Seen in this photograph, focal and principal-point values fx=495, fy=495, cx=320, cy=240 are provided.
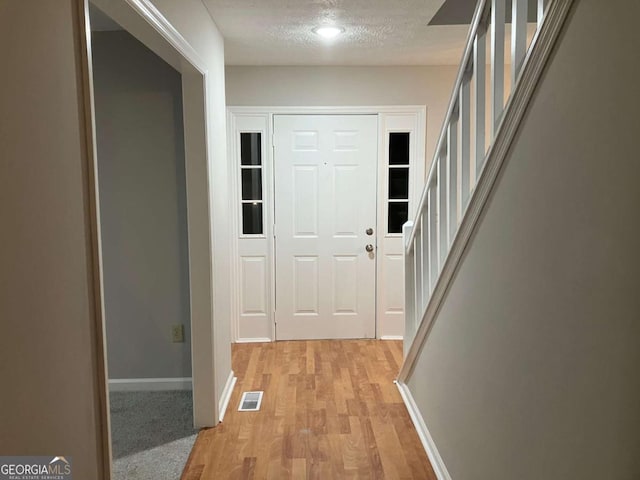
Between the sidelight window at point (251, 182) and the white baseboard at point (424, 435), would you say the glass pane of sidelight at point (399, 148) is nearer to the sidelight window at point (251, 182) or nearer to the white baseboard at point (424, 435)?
the sidelight window at point (251, 182)

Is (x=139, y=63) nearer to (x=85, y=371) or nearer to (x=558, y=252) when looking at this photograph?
(x=85, y=371)

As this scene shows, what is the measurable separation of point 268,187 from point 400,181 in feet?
3.71

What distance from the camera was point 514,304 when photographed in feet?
4.97

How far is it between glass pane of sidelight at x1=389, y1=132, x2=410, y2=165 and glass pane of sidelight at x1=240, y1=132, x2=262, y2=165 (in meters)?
1.12

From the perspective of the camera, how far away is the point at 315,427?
283cm

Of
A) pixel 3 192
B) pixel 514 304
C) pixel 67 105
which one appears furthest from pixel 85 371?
pixel 514 304

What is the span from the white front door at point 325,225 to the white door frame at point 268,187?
2.1 inches

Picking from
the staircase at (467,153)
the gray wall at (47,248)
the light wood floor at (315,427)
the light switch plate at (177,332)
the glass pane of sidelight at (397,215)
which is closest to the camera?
the gray wall at (47,248)

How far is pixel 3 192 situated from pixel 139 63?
8.21 feet

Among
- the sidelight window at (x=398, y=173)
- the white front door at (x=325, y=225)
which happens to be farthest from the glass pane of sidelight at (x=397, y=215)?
the white front door at (x=325, y=225)

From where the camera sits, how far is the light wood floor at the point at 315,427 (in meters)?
2.42

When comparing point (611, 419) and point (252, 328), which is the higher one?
point (611, 419)

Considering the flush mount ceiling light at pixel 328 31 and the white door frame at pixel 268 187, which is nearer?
the flush mount ceiling light at pixel 328 31

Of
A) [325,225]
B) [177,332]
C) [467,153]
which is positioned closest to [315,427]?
[177,332]
